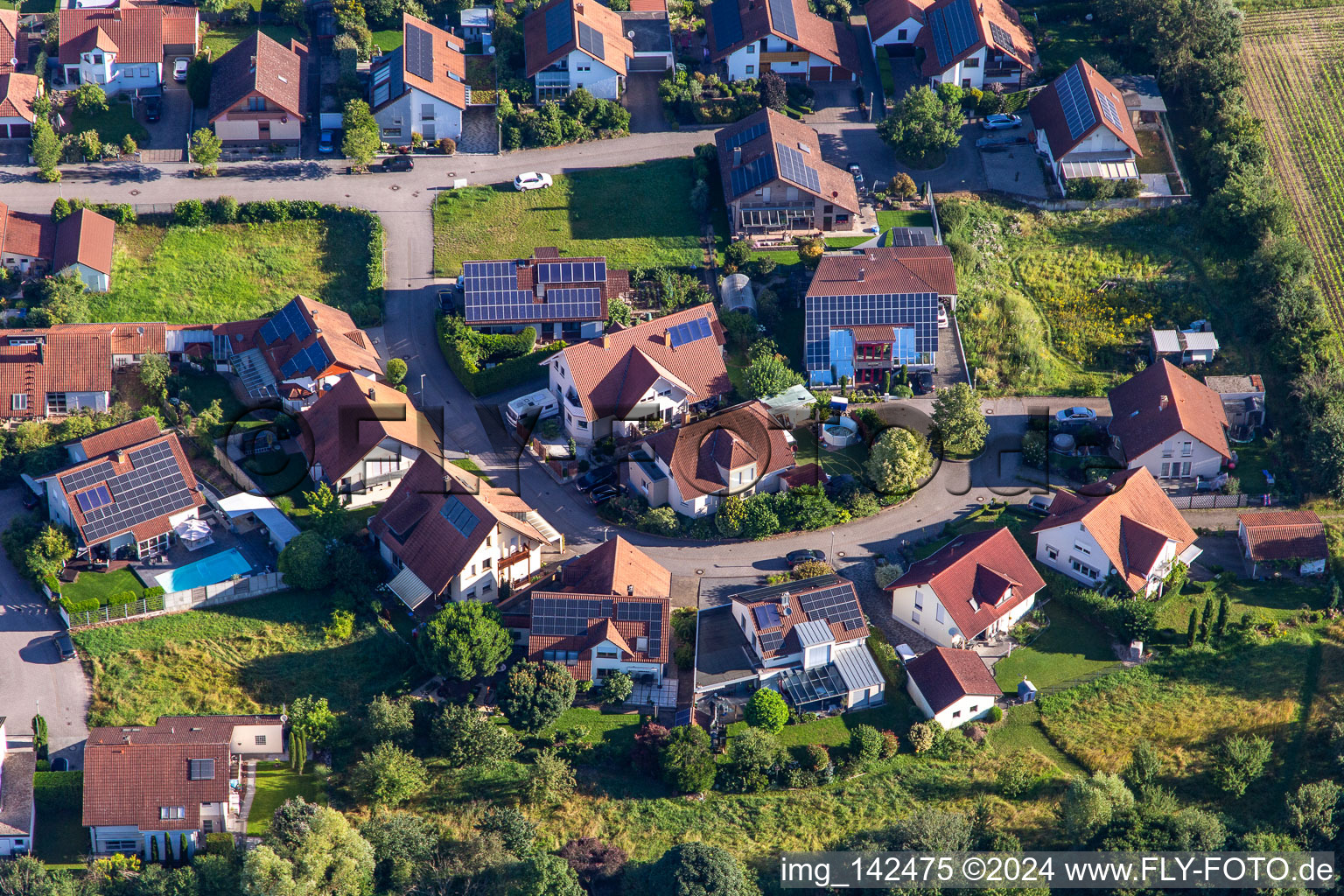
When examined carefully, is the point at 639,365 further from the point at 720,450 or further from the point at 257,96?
the point at 257,96

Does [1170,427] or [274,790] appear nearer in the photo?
[274,790]

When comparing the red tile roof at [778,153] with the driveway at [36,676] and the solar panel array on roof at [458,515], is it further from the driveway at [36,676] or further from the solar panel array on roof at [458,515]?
the driveway at [36,676]

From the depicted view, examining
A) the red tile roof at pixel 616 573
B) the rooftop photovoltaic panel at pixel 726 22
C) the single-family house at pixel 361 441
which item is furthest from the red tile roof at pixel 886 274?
the single-family house at pixel 361 441

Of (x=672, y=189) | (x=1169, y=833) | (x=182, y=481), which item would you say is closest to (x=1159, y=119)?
(x=672, y=189)

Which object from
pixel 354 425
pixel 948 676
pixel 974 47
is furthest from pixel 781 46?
pixel 948 676

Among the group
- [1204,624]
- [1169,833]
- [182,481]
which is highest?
[182,481]

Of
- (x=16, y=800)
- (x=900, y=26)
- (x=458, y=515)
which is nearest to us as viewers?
(x=16, y=800)

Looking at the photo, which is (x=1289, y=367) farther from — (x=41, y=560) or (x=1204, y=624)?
(x=41, y=560)

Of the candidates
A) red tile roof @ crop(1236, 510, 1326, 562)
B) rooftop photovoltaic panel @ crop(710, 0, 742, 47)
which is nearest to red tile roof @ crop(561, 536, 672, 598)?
red tile roof @ crop(1236, 510, 1326, 562)
